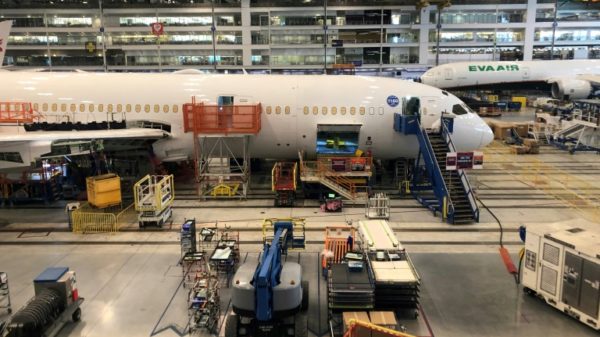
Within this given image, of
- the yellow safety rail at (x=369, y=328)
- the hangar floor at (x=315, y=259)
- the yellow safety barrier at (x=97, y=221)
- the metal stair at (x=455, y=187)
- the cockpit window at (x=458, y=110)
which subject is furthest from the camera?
the cockpit window at (x=458, y=110)

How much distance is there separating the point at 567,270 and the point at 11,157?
1815 centimetres

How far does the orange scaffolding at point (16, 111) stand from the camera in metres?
22.4

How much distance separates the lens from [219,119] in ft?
72.0

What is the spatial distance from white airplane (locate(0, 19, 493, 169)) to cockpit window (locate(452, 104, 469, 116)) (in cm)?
5

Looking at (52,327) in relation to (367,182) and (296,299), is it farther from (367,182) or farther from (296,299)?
(367,182)

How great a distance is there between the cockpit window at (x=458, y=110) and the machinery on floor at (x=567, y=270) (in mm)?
11385

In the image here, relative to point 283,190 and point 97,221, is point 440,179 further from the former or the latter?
point 97,221

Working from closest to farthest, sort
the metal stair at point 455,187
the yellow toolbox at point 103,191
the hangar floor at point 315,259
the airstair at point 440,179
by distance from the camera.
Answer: the hangar floor at point 315,259
the yellow toolbox at point 103,191
the metal stair at point 455,187
the airstair at point 440,179

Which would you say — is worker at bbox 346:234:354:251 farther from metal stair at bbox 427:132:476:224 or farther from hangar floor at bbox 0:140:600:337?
metal stair at bbox 427:132:476:224

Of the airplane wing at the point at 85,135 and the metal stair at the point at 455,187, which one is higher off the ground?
the airplane wing at the point at 85,135

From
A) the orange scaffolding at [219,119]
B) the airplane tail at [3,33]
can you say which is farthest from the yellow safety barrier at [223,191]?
the airplane tail at [3,33]

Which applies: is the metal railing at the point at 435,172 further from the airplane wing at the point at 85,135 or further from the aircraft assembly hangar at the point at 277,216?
the airplane wing at the point at 85,135

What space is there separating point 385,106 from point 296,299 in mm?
14336

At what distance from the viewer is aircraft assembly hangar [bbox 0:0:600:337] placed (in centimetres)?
1156
